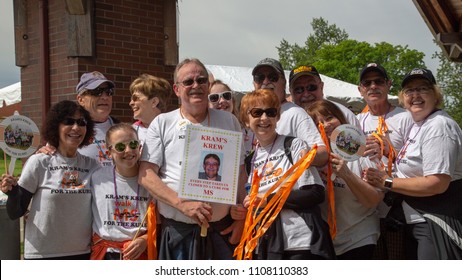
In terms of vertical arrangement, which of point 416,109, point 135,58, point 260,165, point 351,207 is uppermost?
point 135,58

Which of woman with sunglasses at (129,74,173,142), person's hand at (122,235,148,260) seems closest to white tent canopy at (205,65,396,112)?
woman with sunglasses at (129,74,173,142)

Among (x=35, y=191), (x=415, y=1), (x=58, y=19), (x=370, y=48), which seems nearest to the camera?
(x=35, y=191)

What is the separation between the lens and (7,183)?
3.12 metres

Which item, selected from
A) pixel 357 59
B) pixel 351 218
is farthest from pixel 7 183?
pixel 357 59

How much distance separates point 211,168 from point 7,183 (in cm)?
132

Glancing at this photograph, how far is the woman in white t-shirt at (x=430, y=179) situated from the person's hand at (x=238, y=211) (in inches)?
34.1

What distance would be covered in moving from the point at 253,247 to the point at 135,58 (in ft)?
12.2

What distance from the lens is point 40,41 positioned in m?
5.98

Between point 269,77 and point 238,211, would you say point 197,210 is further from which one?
point 269,77

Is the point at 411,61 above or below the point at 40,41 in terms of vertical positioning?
above
